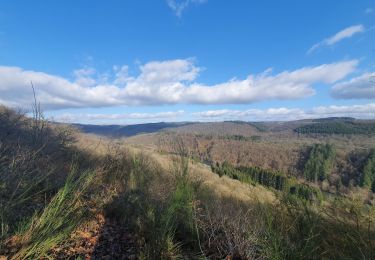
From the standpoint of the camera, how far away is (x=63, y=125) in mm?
15867

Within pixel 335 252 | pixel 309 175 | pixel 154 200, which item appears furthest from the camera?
pixel 154 200

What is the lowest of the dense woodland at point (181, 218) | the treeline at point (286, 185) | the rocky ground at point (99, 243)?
the rocky ground at point (99, 243)

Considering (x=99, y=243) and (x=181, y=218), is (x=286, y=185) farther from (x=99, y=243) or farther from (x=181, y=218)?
(x=99, y=243)

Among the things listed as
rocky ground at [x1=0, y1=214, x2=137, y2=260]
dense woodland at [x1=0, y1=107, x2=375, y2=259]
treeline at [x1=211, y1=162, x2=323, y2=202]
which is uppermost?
treeline at [x1=211, y1=162, x2=323, y2=202]

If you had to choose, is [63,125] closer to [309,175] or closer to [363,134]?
[309,175]

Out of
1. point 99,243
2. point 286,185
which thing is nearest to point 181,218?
point 99,243

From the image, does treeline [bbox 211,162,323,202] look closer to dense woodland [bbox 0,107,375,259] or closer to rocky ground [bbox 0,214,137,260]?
dense woodland [bbox 0,107,375,259]

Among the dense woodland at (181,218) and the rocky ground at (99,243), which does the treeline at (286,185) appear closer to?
the dense woodland at (181,218)

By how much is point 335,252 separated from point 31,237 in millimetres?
2938

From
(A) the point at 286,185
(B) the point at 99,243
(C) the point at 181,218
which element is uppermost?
(A) the point at 286,185

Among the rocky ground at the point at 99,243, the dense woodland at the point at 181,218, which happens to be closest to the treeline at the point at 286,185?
the dense woodland at the point at 181,218

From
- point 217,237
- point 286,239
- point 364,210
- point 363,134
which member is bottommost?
point 363,134

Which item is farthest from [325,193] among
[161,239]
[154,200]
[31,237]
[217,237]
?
[154,200]

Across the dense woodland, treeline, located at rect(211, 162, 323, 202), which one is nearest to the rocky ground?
the dense woodland
